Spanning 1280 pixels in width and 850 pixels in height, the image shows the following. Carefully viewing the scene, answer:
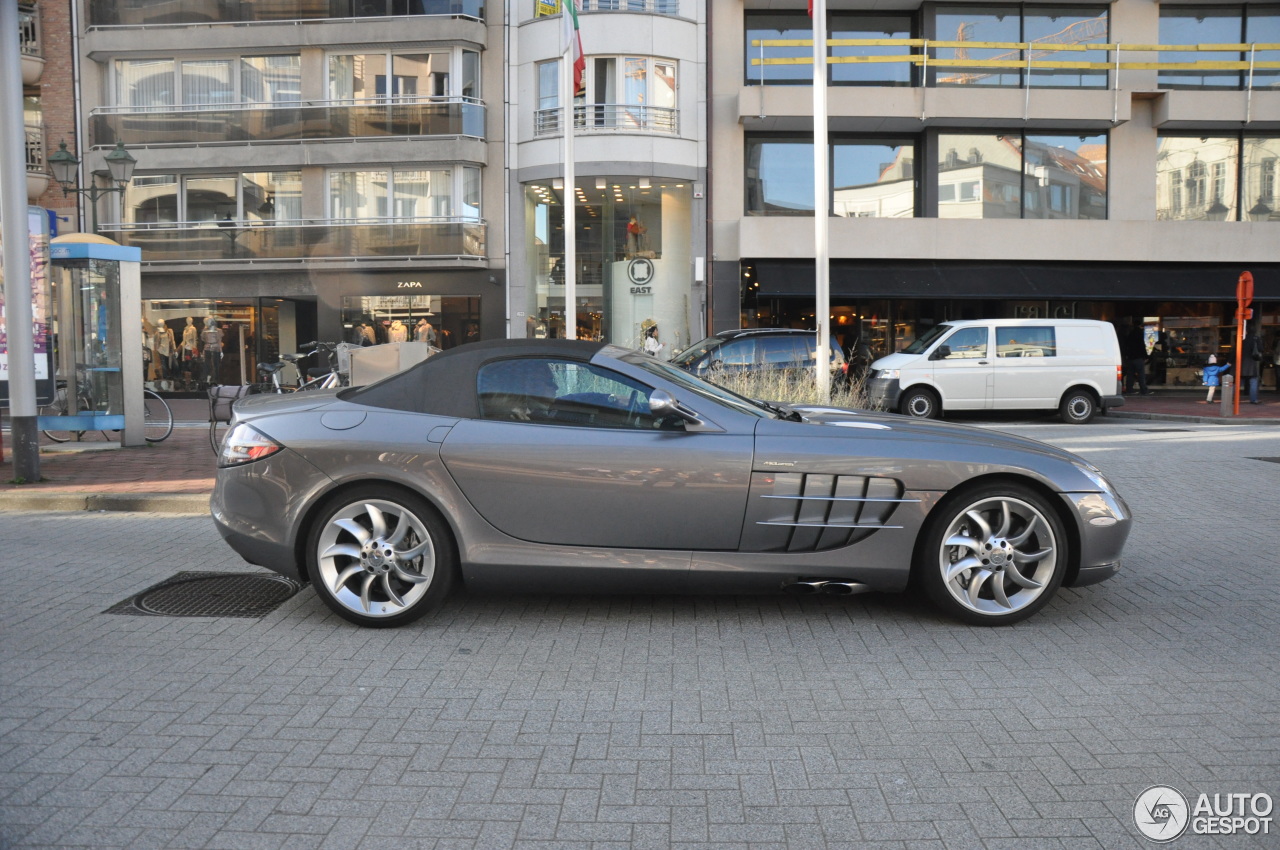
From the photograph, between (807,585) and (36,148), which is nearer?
(807,585)

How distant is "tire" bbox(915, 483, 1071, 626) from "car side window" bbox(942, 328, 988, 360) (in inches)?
544

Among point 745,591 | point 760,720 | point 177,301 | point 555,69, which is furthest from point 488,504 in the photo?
point 177,301

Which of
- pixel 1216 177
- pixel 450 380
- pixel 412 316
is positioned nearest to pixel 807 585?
pixel 450 380

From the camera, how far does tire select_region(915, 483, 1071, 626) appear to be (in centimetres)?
493

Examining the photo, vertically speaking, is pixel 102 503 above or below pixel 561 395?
below

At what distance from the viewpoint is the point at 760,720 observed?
381 centimetres

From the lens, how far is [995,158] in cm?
2617

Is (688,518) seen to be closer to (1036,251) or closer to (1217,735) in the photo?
(1217,735)

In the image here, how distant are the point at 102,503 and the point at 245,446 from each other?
4204 mm

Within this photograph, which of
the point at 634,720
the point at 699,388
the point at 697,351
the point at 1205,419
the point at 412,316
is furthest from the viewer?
the point at 412,316

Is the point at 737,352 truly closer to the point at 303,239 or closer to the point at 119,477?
the point at 119,477

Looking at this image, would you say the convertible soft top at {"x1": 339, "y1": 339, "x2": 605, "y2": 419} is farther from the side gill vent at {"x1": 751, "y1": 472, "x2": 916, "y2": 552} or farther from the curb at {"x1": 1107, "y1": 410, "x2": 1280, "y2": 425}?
the curb at {"x1": 1107, "y1": 410, "x2": 1280, "y2": 425}

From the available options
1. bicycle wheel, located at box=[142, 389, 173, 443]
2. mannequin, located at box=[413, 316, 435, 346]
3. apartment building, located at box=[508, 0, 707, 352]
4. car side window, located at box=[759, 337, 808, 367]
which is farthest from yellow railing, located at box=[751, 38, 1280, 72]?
bicycle wheel, located at box=[142, 389, 173, 443]

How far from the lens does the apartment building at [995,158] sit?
989 inches
